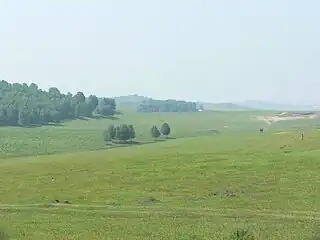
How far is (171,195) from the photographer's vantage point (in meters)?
61.4

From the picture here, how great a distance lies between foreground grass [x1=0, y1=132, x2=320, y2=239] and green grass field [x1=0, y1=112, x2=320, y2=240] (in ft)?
0.27

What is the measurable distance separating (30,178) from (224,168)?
81.2 feet

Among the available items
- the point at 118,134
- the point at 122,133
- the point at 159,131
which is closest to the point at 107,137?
the point at 118,134

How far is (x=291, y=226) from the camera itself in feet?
152

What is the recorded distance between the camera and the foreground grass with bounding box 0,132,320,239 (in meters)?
45.6

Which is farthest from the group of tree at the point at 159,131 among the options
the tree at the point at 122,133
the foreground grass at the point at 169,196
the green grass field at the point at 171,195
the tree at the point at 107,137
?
the foreground grass at the point at 169,196

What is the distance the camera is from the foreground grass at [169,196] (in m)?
45.6

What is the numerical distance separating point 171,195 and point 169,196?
1.98 ft

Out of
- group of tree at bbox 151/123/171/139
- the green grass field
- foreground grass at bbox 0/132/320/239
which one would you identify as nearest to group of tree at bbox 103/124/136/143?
group of tree at bbox 151/123/171/139

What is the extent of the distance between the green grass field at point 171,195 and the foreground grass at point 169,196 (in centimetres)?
8

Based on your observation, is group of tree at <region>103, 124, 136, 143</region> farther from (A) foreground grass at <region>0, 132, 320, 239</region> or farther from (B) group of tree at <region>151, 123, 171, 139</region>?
(A) foreground grass at <region>0, 132, 320, 239</region>

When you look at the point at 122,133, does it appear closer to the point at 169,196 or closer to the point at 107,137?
the point at 107,137

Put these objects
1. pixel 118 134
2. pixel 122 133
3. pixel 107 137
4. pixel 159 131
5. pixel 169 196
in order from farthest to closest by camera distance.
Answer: pixel 159 131 → pixel 107 137 → pixel 118 134 → pixel 122 133 → pixel 169 196

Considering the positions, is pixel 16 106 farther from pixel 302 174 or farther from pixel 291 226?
pixel 291 226
